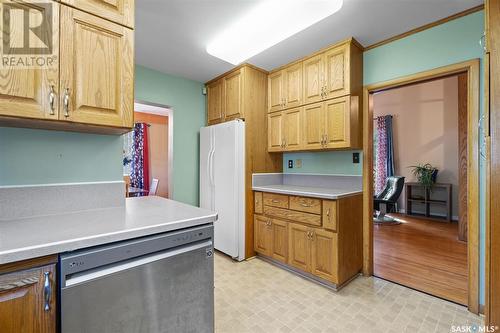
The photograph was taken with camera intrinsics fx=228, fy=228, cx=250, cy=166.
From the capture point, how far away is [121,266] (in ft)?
3.24

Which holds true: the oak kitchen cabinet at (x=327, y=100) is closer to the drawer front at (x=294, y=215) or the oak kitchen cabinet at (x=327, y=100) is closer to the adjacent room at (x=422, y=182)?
the drawer front at (x=294, y=215)

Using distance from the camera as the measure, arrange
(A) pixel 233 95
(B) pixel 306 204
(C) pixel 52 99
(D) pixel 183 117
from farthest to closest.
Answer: (D) pixel 183 117
(A) pixel 233 95
(B) pixel 306 204
(C) pixel 52 99

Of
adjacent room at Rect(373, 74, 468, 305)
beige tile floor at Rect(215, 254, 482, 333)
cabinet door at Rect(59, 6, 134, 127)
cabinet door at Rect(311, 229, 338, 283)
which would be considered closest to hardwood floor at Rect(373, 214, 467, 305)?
adjacent room at Rect(373, 74, 468, 305)

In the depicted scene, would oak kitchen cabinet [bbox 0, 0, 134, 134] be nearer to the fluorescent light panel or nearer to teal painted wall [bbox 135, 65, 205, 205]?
the fluorescent light panel

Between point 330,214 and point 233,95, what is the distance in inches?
76.6

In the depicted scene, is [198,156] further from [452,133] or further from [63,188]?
[452,133]

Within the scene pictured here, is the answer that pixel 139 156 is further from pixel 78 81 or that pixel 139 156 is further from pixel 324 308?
pixel 324 308

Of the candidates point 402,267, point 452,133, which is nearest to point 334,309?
point 402,267

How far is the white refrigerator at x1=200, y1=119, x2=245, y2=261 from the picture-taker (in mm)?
2855

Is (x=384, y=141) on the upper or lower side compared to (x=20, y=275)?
upper

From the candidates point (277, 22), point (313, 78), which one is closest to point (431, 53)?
point (313, 78)

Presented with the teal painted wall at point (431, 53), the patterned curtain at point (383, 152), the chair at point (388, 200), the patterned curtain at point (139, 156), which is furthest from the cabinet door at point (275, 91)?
the patterned curtain at point (383, 152)

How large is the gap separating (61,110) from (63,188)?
20.6 inches

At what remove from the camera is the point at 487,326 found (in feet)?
3.27
